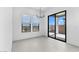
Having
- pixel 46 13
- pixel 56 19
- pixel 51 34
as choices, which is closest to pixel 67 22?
pixel 56 19

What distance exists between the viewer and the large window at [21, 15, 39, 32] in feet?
22.2

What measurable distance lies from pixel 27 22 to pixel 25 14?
0.81 m

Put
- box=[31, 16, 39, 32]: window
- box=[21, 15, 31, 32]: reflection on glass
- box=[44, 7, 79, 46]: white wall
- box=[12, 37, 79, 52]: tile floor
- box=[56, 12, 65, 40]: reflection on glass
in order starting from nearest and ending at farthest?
1. box=[12, 37, 79, 52]: tile floor
2. box=[44, 7, 79, 46]: white wall
3. box=[56, 12, 65, 40]: reflection on glass
4. box=[21, 15, 31, 32]: reflection on glass
5. box=[31, 16, 39, 32]: window

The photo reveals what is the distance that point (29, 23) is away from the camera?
7.24m

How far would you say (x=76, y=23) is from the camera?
14.3ft

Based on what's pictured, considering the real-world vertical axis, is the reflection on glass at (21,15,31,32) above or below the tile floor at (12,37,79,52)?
above

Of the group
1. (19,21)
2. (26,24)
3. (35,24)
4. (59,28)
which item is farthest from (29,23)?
(59,28)

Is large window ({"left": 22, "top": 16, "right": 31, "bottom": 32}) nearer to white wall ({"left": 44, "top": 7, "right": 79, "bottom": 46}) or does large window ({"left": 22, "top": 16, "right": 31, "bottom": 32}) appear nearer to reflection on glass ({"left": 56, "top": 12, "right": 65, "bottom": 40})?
reflection on glass ({"left": 56, "top": 12, "right": 65, "bottom": 40})

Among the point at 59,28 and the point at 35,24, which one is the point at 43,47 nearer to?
the point at 59,28

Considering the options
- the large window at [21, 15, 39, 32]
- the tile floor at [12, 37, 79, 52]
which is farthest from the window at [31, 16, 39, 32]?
the tile floor at [12, 37, 79, 52]

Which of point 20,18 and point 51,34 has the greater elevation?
point 20,18

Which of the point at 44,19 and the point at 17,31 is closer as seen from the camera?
the point at 17,31
